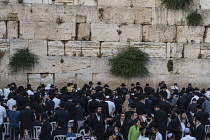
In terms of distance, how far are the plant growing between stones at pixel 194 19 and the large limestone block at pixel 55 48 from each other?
6379 millimetres

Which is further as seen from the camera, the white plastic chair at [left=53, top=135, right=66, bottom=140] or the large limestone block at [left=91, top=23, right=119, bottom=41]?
the large limestone block at [left=91, top=23, right=119, bottom=41]

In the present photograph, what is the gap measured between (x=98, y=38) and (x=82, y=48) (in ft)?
3.04

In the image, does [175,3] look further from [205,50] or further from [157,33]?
[205,50]

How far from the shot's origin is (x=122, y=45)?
28.5 meters

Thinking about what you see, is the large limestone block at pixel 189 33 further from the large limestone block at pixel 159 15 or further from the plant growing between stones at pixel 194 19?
the large limestone block at pixel 159 15

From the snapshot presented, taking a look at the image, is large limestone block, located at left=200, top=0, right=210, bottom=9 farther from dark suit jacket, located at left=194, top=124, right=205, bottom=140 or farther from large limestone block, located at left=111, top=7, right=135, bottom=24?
dark suit jacket, located at left=194, top=124, right=205, bottom=140

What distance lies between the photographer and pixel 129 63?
90.3 feet

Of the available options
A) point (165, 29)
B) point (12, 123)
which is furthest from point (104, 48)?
Result: point (12, 123)

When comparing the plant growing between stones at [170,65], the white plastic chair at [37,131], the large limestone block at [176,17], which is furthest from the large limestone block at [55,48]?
the white plastic chair at [37,131]

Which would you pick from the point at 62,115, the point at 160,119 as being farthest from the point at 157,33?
the point at 62,115

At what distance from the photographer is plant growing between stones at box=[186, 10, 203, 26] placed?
28.8 m

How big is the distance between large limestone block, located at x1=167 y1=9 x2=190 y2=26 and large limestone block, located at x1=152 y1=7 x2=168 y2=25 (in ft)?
0.66

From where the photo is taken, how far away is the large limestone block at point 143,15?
93.9 ft

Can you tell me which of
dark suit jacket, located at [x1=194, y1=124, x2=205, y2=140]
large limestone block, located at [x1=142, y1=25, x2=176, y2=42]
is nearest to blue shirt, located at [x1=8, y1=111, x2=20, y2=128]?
dark suit jacket, located at [x1=194, y1=124, x2=205, y2=140]
